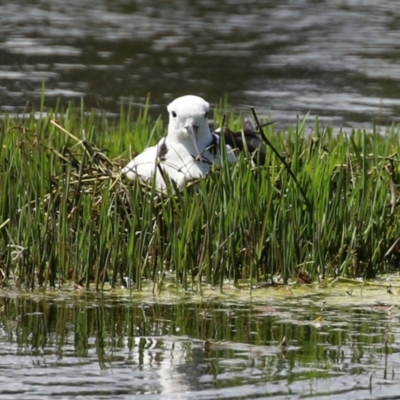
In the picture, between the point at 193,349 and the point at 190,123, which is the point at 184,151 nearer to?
the point at 190,123

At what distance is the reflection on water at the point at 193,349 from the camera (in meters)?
4.04

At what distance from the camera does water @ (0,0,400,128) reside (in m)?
11.6

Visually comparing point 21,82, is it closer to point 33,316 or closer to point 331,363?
point 33,316

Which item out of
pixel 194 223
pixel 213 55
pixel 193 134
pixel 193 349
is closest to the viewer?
pixel 193 349

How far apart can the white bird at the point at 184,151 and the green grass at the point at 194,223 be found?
112 mm

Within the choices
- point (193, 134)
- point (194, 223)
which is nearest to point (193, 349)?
point (194, 223)

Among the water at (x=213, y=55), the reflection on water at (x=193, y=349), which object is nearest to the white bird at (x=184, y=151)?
the reflection on water at (x=193, y=349)

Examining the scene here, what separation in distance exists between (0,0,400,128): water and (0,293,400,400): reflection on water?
5234 mm

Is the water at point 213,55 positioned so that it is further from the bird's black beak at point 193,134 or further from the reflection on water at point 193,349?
the reflection on water at point 193,349

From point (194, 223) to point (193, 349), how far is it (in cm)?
138

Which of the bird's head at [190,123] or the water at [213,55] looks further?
the water at [213,55]

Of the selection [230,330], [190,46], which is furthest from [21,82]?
[230,330]

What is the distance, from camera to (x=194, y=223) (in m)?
5.81

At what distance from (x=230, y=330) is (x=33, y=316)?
0.75 m
